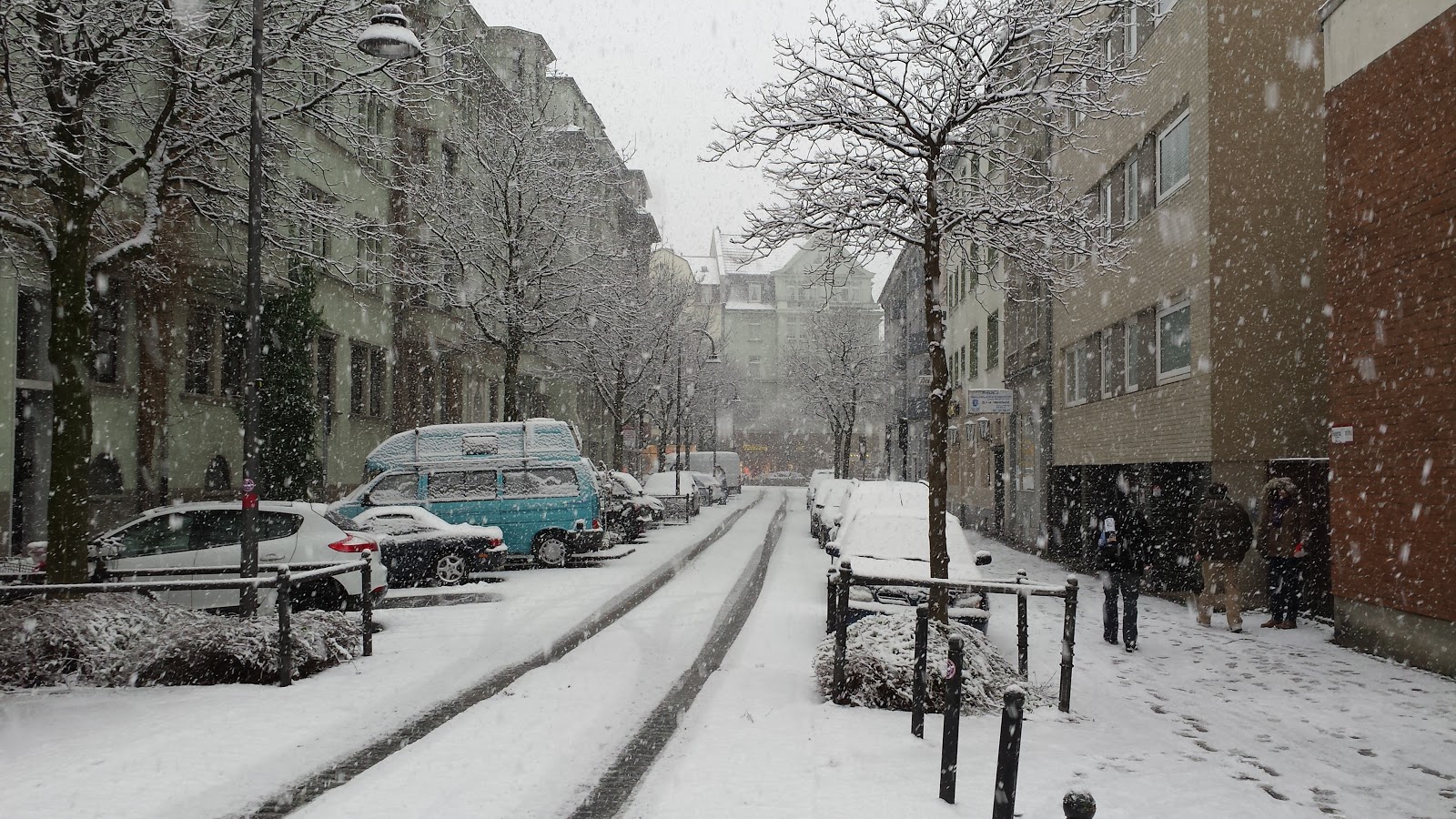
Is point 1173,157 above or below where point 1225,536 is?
above

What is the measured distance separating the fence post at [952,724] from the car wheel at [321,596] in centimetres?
852

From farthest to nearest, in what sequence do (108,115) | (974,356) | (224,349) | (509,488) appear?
(974,356) → (224,349) → (509,488) → (108,115)

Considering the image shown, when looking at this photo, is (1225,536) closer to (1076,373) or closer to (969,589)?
(969,589)

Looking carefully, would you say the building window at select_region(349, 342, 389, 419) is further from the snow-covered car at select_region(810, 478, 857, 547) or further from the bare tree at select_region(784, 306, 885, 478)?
the bare tree at select_region(784, 306, 885, 478)

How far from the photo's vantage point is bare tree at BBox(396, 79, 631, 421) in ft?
90.5

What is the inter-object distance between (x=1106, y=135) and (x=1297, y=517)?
10.2 metres

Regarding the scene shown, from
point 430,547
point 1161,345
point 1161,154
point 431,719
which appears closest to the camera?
point 431,719

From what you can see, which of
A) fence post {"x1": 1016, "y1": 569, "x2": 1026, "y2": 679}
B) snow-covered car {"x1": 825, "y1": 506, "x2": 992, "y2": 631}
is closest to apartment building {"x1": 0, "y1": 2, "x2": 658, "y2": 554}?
snow-covered car {"x1": 825, "y1": 506, "x2": 992, "y2": 631}

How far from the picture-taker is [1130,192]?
2030 centimetres

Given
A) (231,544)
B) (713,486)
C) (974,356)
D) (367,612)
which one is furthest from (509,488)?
(713,486)

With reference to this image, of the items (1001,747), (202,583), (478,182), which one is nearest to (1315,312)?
(1001,747)

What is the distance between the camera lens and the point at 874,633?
29.3 ft

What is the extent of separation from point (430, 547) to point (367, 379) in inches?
527

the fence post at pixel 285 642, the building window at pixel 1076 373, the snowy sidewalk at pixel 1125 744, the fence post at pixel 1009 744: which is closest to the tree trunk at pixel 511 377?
the building window at pixel 1076 373
